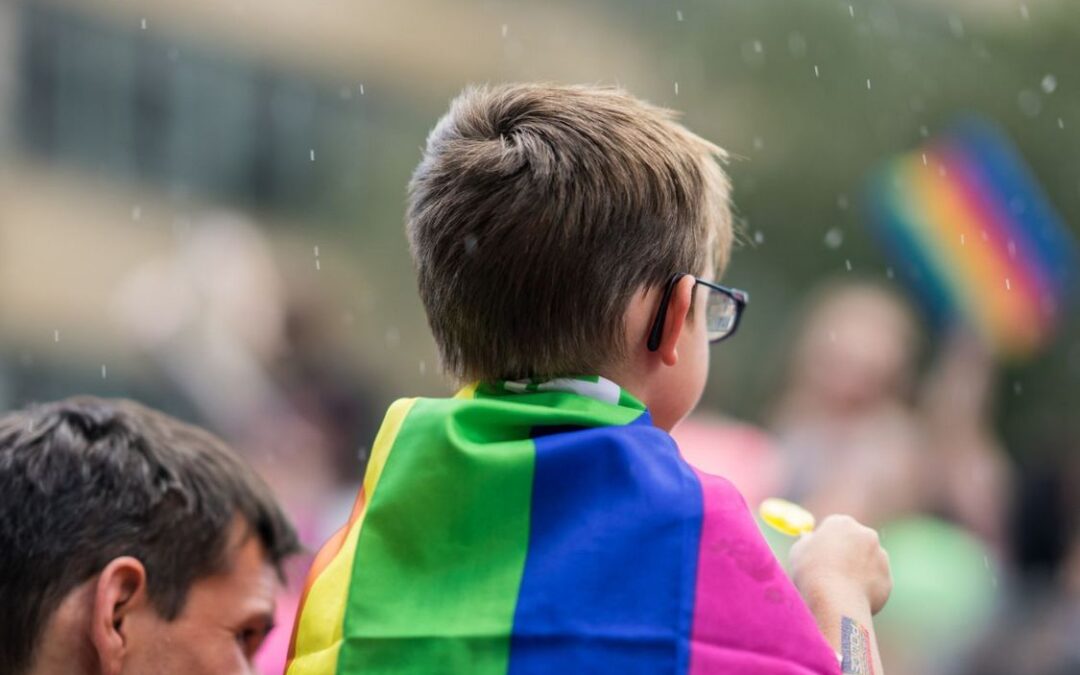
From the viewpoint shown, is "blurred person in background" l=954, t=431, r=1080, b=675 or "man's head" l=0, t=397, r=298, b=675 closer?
"man's head" l=0, t=397, r=298, b=675

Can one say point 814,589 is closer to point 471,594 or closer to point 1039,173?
point 471,594

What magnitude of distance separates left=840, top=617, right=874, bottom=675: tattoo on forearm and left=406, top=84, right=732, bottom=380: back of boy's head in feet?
1.39

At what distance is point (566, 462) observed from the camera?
1781 millimetres

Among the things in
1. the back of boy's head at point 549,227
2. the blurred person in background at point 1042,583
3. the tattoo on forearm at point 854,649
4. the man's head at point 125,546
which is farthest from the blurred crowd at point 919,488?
the back of boy's head at point 549,227

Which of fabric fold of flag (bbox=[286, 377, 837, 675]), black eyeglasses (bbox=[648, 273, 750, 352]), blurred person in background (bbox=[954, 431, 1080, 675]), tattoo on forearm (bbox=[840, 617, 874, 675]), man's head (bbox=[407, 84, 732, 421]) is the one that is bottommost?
blurred person in background (bbox=[954, 431, 1080, 675])

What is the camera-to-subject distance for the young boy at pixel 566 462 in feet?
5.63

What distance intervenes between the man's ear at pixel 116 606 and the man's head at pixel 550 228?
1.80ft

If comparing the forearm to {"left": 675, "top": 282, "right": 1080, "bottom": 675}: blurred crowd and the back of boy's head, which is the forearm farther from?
{"left": 675, "top": 282, "right": 1080, "bottom": 675}: blurred crowd

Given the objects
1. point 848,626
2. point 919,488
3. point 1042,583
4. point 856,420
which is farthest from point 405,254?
point 848,626

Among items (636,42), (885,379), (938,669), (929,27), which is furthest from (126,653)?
(636,42)

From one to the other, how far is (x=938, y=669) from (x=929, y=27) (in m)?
6.41

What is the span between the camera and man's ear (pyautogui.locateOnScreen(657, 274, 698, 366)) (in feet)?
6.34

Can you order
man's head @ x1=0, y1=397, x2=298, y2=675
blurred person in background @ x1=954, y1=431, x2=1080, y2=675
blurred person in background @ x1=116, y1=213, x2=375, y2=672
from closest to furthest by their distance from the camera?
man's head @ x1=0, y1=397, x2=298, y2=675
blurred person in background @ x1=954, y1=431, x2=1080, y2=675
blurred person in background @ x1=116, y1=213, x2=375, y2=672

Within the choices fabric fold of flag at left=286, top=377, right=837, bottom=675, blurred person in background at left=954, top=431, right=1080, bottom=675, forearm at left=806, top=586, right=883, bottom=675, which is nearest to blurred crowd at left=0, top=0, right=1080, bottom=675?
blurred person in background at left=954, top=431, right=1080, bottom=675
